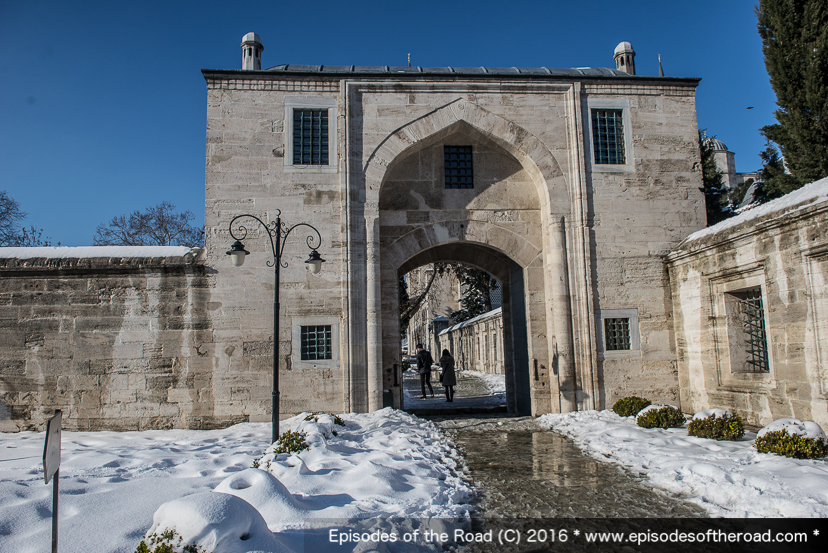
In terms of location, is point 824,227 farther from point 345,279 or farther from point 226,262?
point 226,262

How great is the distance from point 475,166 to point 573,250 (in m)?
2.71

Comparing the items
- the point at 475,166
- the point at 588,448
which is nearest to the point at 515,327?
the point at 475,166

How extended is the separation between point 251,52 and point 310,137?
266cm

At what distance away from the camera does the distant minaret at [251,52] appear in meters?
11.3

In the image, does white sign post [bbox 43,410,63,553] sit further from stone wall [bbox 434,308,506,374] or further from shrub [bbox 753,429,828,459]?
stone wall [bbox 434,308,506,374]

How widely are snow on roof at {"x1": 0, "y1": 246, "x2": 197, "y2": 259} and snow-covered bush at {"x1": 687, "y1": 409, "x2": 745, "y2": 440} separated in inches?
356

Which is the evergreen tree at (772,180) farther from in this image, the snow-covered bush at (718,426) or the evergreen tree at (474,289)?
the evergreen tree at (474,289)

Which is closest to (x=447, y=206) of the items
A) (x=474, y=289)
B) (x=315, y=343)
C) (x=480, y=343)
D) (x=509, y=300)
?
(x=509, y=300)

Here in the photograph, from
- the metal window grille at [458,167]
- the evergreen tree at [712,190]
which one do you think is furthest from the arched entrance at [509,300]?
the evergreen tree at [712,190]

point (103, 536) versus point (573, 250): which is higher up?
point (573, 250)

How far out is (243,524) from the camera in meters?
3.15

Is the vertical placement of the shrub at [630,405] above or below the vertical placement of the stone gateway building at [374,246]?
below

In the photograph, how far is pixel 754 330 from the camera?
8.99 m

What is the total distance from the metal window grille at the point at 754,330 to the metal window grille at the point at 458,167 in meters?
5.52
